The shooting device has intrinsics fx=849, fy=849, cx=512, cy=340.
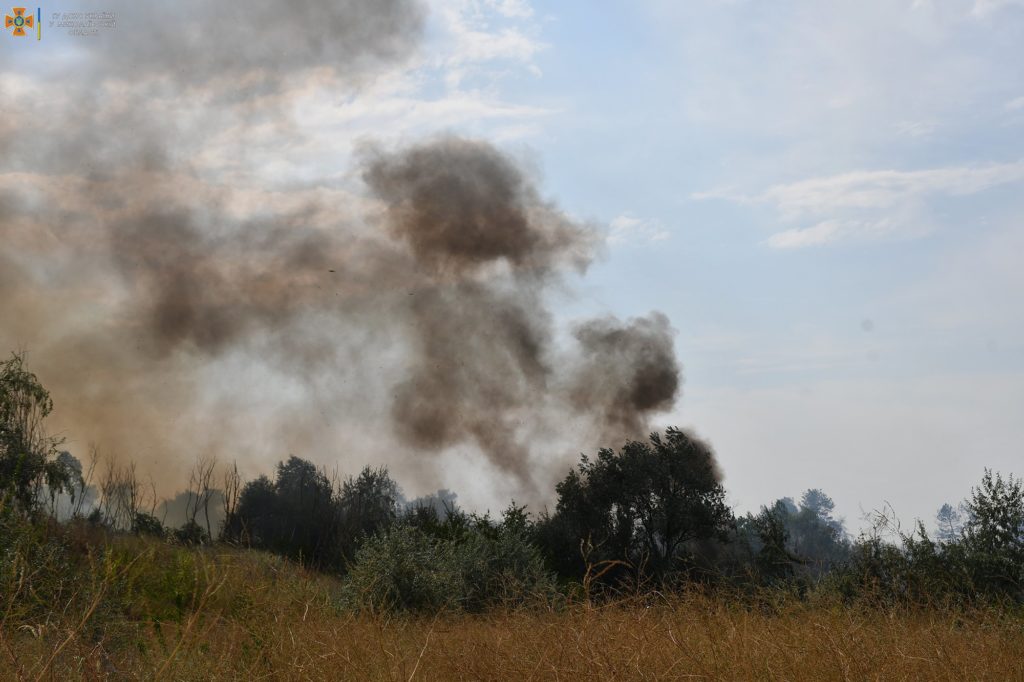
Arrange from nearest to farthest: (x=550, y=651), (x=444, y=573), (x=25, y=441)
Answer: (x=550, y=651)
(x=444, y=573)
(x=25, y=441)

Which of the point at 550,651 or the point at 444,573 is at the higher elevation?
the point at 550,651

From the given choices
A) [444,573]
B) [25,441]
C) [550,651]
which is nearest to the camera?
[550,651]

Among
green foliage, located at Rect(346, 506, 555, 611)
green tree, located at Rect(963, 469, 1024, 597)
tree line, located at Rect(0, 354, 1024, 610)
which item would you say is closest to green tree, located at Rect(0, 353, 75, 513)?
tree line, located at Rect(0, 354, 1024, 610)

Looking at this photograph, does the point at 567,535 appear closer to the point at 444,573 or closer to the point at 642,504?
the point at 642,504

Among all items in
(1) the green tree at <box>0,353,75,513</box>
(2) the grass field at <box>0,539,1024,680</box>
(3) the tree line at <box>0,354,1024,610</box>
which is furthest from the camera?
(1) the green tree at <box>0,353,75,513</box>

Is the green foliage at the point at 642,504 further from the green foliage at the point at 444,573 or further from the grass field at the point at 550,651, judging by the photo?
the grass field at the point at 550,651

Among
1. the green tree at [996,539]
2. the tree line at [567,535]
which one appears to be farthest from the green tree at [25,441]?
the green tree at [996,539]

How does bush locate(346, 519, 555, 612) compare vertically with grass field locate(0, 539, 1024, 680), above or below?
below

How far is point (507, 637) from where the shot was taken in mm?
8359

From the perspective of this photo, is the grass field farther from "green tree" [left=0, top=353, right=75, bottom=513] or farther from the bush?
"green tree" [left=0, top=353, right=75, bottom=513]

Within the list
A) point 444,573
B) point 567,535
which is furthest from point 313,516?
point 444,573

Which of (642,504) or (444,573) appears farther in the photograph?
(642,504)

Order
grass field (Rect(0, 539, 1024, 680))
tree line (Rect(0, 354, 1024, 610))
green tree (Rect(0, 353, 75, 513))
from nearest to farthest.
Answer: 1. grass field (Rect(0, 539, 1024, 680))
2. tree line (Rect(0, 354, 1024, 610))
3. green tree (Rect(0, 353, 75, 513))

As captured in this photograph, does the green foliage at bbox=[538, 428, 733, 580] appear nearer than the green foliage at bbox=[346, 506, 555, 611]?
No
